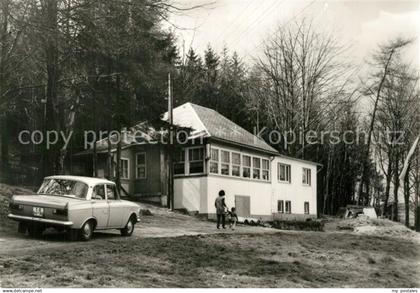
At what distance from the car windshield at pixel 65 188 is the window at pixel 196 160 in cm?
1557

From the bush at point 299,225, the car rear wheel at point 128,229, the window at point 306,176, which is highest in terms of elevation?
the window at point 306,176

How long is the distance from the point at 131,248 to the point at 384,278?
563cm

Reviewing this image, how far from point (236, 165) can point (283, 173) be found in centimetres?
705

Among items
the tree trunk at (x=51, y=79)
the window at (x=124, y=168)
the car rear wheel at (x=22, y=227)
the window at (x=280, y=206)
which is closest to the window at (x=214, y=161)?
the window at (x=124, y=168)

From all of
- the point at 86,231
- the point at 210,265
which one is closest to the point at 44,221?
the point at 86,231

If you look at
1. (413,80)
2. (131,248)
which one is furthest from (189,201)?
(413,80)

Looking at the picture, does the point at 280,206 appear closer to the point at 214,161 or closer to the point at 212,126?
the point at 212,126

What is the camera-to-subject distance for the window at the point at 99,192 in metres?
14.2

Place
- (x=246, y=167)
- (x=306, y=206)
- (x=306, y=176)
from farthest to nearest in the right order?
1. (x=306, y=176)
2. (x=306, y=206)
3. (x=246, y=167)

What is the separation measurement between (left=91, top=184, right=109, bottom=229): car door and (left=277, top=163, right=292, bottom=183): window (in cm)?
2350

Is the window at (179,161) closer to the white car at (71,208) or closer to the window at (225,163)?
the window at (225,163)

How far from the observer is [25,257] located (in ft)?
35.0

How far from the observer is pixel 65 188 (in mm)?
14039

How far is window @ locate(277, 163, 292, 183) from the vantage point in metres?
37.3
